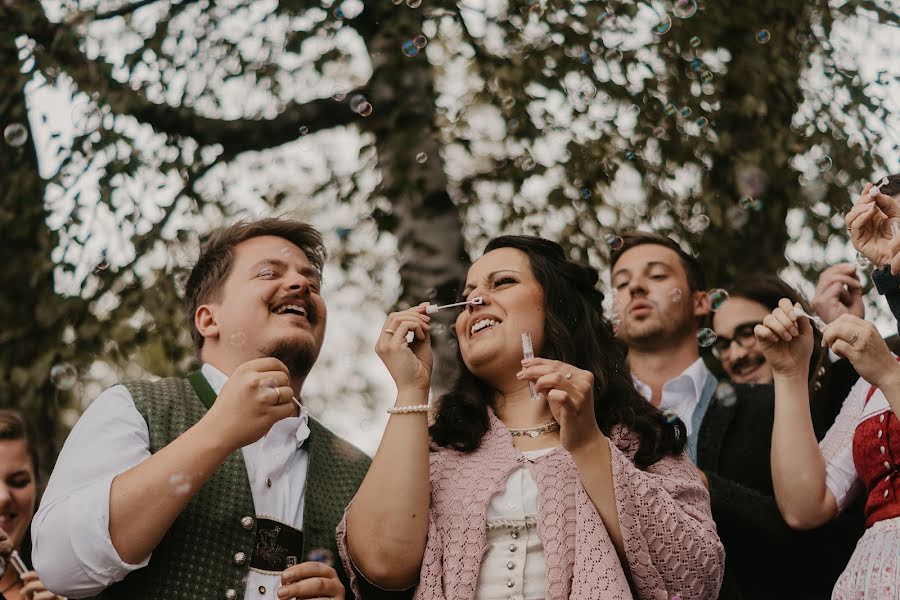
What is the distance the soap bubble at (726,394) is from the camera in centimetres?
399

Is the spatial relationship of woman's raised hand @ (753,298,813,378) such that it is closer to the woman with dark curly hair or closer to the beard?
the woman with dark curly hair

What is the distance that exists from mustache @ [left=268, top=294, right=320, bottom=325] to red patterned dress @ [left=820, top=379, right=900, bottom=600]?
5.55ft

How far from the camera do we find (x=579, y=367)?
3.27 metres

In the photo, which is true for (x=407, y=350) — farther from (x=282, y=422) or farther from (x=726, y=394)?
(x=726, y=394)

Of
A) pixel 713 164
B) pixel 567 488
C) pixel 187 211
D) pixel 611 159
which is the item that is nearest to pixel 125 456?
pixel 567 488

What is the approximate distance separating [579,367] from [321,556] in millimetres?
982

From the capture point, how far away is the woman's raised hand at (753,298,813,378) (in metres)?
3.09

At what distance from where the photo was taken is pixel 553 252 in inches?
137

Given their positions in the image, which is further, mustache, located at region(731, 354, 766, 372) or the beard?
mustache, located at region(731, 354, 766, 372)

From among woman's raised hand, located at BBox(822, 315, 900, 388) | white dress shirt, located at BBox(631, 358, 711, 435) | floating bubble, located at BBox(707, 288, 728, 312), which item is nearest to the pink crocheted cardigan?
woman's raised hand, located at BBox(822, 315, 900, 388)

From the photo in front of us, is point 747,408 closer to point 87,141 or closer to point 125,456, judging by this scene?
point 125,456

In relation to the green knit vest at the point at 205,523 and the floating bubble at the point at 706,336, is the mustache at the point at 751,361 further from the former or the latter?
the green knit vest at the point at 205,523

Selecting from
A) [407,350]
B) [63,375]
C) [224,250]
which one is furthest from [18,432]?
[63,375]

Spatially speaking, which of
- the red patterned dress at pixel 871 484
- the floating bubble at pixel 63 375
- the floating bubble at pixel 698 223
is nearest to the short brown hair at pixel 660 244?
the red patterned dress at pixel 871 484
